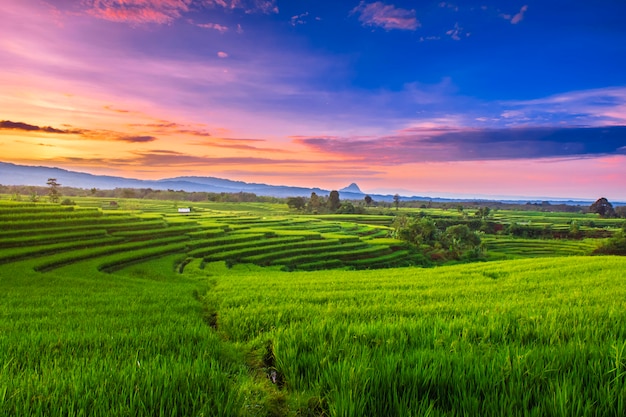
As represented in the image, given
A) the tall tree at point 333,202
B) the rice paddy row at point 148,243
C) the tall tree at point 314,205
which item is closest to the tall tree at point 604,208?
the tall tree at point 333,202

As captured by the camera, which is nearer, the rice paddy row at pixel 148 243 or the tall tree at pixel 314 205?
the rice paddy row at pixel 148 243

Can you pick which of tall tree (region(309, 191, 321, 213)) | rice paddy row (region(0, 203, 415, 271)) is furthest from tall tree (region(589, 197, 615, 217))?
rice paddy row (region(0, 203, 415, 271))

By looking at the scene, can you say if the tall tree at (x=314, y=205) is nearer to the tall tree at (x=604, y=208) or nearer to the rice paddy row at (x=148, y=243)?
the rice paddy row at (x=148, y=243)

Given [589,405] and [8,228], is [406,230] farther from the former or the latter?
[589,405]

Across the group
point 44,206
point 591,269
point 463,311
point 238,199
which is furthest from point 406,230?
point 238,199

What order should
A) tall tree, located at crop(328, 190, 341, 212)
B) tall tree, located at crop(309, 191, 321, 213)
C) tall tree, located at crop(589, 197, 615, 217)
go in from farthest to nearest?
tall tree, located at crop(589, 197, 615, 217) < tall tree, located at crop(328, 190, 341, 212) < tall tree, located at crop(309, 191, 321, 213)

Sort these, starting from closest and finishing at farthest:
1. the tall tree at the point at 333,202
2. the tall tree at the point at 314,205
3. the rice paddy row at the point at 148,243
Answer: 1. the rice paddy row at the point at 148,243
2. the tall tree at the point at 314,205
3. the tall tree at the point at 333,202

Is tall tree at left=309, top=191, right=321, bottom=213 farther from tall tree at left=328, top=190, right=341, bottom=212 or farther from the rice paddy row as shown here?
the rice paddy row

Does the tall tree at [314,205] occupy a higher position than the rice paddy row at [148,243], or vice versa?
the tall tree at [314,205]

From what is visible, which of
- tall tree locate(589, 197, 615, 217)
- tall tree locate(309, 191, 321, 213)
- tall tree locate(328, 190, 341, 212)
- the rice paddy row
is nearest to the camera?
the rice paddy row

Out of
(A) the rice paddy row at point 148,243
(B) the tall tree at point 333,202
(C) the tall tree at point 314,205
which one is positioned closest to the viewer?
(A) the rice paddy row at point 148,243

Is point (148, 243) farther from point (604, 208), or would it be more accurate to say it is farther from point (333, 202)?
point (604, 208)

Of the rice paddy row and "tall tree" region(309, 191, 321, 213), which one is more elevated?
"tall tree" region(309, 191, 321, 213)

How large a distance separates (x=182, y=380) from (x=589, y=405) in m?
2.66
